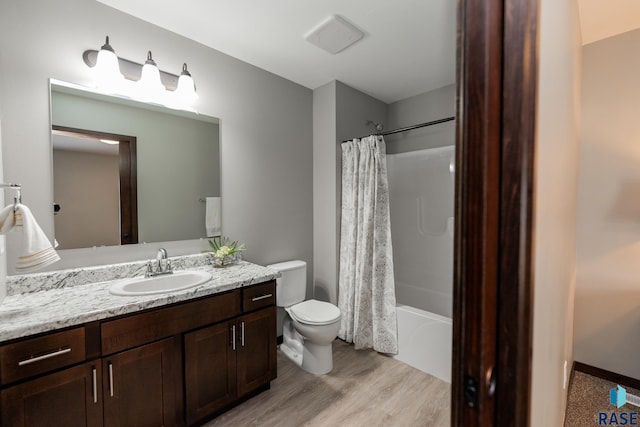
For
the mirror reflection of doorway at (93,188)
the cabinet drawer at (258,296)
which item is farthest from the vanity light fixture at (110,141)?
the cabinet drawer at (258,296)

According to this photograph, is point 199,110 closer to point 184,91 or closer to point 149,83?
point 184,91

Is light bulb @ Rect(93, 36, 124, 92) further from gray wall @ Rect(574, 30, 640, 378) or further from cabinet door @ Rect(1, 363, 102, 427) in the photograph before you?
gray wall @ Rect(574, 30, 640, 378)

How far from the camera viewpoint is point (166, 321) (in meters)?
1.47

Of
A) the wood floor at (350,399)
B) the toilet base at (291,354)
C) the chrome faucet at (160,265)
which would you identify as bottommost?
the wood floor at (350,399)

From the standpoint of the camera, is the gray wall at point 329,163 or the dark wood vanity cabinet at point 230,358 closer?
the dark wood vanity cabinet at point 230,358

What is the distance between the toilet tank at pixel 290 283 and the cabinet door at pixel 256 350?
46 centimetres

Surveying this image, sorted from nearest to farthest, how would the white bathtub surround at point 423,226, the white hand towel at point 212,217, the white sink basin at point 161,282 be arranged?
the white sink basin at point 161,282, the white hand towel at point 212,217, the white bathtub surround at point 423,226

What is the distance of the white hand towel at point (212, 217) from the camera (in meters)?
2.19

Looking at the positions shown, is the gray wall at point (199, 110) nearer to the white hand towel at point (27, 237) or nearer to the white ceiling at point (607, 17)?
the white hand towel at point (27, 237)

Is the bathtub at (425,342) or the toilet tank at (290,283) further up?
the toilet tank at (290,283)

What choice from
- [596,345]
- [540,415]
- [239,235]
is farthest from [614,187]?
[239,235]

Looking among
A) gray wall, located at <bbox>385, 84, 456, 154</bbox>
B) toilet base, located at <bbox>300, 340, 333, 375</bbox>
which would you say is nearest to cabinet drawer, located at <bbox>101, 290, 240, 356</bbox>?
toilet base, located at <bbox>300, 340, 333, 375</bbox>

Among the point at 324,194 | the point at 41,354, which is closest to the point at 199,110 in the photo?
the point at 324,194

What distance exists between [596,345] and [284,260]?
8.35ft
